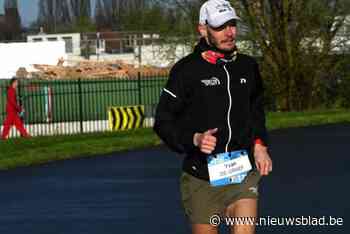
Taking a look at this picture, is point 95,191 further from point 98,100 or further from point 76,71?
point 76,71

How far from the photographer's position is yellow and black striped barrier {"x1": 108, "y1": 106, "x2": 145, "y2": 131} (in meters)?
32.3

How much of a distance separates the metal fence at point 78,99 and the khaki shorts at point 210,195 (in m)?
29.5

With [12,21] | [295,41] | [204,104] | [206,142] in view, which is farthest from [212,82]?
[12,21]

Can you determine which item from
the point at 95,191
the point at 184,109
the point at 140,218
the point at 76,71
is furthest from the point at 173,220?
the point at 76,71

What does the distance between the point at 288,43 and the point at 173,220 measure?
1060 inches

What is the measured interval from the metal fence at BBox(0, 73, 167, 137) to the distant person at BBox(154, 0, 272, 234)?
2952 cm

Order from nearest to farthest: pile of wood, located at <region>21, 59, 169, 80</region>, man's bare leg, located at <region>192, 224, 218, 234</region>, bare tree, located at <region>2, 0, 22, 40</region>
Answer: man's bare leg, located at <region>192, 224, 218, 234</region>, pile of wood, located at <region>21, 59, 169, 80</region>, bare tree, located at <region>2, 0, 22, 40</region>

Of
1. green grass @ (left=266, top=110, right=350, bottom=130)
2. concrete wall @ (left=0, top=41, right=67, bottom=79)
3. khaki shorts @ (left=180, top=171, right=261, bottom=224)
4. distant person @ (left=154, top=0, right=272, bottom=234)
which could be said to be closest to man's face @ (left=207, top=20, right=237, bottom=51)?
distant person @ (left=154, top=0, right=272, bottom=234)

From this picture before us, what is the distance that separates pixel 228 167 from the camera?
672 centimetres

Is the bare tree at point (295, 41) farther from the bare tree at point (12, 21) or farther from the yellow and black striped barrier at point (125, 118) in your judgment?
the bare tree at point (12, 21)

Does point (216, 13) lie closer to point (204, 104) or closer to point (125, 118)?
point (204, 104)

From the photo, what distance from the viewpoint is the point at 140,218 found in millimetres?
12359

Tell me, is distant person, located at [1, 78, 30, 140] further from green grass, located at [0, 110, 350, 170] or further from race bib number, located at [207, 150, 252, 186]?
race bib number, located at [207, 150, 252, 186]

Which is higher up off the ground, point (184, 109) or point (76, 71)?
point (184, 109)
